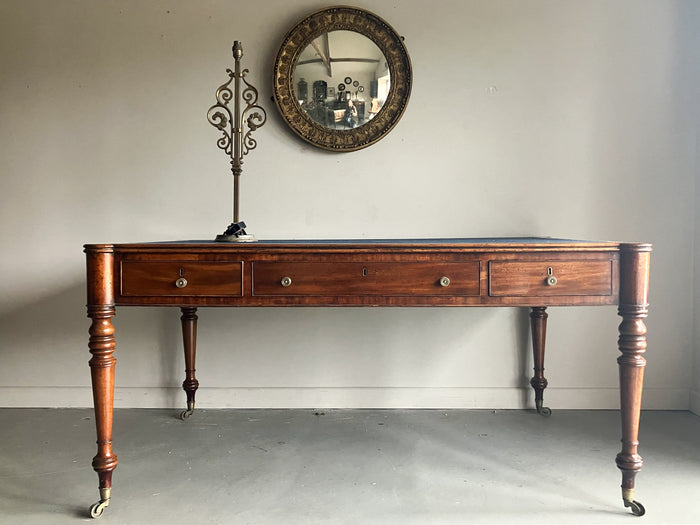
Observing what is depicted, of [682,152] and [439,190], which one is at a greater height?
[682,152]

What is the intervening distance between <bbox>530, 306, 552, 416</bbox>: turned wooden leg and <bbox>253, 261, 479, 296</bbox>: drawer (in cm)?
98

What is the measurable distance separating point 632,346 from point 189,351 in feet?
6.33

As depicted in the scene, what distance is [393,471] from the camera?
199cm

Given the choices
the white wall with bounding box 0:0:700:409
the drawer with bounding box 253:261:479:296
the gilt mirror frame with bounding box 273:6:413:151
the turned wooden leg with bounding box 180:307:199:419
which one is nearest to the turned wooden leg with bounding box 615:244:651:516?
the drawer with bounding box 253:261:479:296

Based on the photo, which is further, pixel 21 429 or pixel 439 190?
pixel 439 190

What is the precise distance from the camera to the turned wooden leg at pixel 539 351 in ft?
8.50

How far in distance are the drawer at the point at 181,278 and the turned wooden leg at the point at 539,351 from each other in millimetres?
1530

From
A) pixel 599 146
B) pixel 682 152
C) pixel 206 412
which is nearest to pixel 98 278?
pixel 206 412

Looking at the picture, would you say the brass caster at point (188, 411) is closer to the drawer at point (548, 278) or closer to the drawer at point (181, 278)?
the drawer at point (181, 278)

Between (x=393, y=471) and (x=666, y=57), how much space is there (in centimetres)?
242

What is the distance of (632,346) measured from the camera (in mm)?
1705

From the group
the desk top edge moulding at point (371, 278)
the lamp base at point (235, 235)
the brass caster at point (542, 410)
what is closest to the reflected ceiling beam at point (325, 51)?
the lamp base at point (235, 235)

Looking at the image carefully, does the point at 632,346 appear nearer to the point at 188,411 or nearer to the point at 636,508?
the point at 636,508

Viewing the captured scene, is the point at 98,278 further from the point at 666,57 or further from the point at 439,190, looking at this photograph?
the point at 666,57
